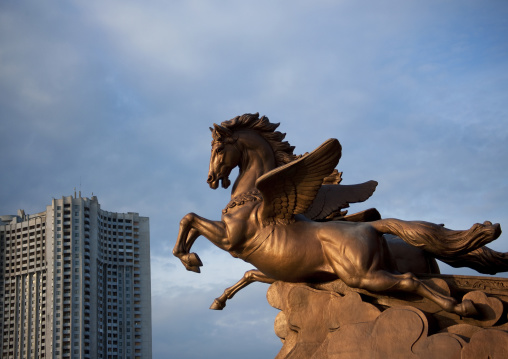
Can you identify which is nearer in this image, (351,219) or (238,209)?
(238,209)

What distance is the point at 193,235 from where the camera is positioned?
24.6 ft

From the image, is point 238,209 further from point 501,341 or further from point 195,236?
point 501,341

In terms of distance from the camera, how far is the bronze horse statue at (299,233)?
22.5 feet

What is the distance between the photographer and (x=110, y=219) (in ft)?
179

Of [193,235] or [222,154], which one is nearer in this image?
[193,235]

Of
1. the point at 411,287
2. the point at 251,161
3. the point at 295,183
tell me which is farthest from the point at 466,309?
the point at 251,161

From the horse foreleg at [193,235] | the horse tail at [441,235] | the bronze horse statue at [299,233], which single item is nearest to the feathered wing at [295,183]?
the bronze horse statue at [299,233]

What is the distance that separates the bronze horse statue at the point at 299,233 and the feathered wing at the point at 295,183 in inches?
0.4

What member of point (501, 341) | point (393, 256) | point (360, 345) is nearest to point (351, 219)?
point (393, 256)

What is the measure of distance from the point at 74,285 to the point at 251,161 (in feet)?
145

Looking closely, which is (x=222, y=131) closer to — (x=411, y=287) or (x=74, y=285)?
(x=411, y=287)

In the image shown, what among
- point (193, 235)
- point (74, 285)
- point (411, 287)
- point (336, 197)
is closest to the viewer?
point (411, 287)

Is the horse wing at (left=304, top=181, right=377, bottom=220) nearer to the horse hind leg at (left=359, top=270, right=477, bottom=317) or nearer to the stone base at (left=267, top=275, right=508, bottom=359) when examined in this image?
the stone base at (left=267, top=275, right=508, bottom=359)

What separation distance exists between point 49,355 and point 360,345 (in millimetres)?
44357
